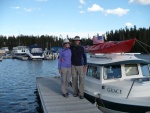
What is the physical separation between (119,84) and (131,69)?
4.33 ft

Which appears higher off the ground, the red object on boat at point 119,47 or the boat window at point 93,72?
the red object on boat at point 119,47

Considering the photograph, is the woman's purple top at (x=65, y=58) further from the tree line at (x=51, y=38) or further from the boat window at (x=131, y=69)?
the tree line at (x=51, y=38)

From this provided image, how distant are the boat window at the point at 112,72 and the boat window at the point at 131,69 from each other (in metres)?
0.34

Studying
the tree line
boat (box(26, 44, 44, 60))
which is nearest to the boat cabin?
boat (box(26, 44, 44, 60))

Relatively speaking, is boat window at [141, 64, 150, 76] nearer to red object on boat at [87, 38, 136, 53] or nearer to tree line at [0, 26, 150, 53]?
red object on boat at [87, 38, 136, 53]

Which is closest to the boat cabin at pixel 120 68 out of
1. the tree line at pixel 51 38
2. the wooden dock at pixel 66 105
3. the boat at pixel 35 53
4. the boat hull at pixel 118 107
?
the boat hull at pixel 118 107

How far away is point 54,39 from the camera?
14300 cm

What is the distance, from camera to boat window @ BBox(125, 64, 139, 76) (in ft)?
35.6

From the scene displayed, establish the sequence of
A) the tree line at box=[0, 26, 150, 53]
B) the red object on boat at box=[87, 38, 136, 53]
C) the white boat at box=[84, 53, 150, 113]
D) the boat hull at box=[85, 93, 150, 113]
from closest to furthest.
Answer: the boat hull at box=[85, 93, 150, 113]
the white boat at box=[84, 53, 150, 113]
the red object on boat at box=[87, 38, 136, 53]
the tree line at box=[0, 26, 150, 53]

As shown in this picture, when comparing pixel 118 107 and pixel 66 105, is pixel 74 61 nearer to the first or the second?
pixel 66 105

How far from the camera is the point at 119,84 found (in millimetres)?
9953

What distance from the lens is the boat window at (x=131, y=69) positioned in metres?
10.9

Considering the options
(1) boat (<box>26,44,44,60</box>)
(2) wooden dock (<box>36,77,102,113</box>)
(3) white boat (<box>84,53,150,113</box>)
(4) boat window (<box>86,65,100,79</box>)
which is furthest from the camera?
(1) boat (<box>26,44,44,60</box>)

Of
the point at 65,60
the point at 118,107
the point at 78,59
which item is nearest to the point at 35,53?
the point at 65,60
